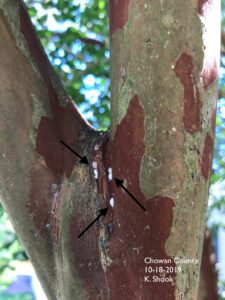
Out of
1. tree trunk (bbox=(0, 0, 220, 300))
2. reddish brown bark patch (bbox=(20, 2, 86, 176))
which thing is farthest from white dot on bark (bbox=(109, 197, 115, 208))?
reddish brown bark patch (bbox=(20, 2, 86, 176))

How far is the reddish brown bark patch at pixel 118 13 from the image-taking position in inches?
41.4

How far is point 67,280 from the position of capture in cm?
113

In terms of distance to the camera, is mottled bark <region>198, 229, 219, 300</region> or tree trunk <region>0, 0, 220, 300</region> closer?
tree trunk <region>0, 0, 220, 300</region>

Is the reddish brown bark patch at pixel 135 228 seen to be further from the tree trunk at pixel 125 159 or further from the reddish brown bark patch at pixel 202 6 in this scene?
the reddish brown bark patch at pixel 202 6

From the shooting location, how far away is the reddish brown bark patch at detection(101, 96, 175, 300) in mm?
1028

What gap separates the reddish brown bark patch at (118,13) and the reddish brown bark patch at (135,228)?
0.57ft

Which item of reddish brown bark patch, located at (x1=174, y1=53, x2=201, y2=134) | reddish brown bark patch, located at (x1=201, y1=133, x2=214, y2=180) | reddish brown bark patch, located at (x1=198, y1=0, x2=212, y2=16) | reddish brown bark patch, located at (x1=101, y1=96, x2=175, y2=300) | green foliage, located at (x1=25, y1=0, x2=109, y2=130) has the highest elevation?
green foliage, located at (x1=25, y1=0, x2=109, y2=130)

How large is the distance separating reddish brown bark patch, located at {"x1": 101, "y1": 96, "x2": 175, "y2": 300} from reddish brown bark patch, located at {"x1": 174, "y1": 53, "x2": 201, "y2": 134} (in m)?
0.09

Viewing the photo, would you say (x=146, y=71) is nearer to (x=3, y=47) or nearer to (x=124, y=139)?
(x=124, y=139)

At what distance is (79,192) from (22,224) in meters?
0.16

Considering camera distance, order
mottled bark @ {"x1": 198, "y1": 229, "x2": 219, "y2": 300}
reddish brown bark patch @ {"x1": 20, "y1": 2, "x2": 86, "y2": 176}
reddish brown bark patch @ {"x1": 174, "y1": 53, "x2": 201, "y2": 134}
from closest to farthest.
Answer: reddish brown bark patch @ {"x1": 174, "y1": 53, "x2": 201, "y2": 134}
reddish brown bark patch @ {"x1": 20, "y1": 2, "x2": 86, "y2": 176}
mottled bark @ {"x1": 198, "y1": 229, "x2": 219, "y2": 300}

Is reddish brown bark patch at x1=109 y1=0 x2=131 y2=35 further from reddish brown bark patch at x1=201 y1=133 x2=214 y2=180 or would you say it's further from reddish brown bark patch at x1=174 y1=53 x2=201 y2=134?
reddish brown bark patch at x1=201 y1=133 x2=214 y2=180

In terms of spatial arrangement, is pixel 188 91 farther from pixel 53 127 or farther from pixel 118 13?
pixel 53 127

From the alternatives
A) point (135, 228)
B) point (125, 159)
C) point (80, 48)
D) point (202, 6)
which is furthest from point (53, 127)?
point (80, 48)
